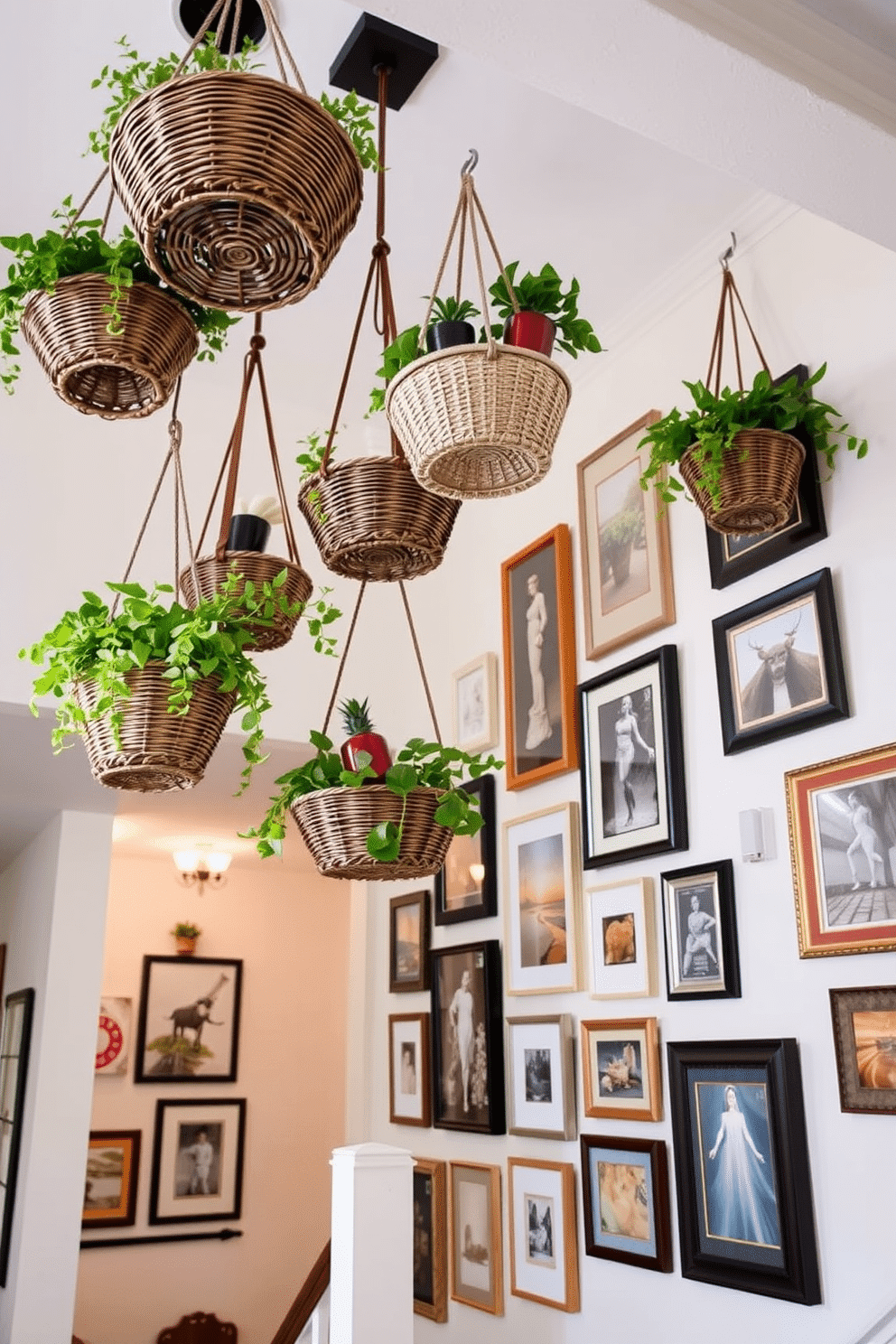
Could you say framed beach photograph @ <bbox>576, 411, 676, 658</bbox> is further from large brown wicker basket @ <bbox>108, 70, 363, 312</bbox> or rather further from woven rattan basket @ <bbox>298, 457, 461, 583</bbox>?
large brown wicker basket @ <bbox>108, 70, 363, 312</bbox>

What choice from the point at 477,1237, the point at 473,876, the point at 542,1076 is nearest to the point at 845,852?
the point at 542,1076

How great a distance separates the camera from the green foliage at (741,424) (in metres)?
2.29

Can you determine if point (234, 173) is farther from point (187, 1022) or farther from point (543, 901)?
point (187, 1022)

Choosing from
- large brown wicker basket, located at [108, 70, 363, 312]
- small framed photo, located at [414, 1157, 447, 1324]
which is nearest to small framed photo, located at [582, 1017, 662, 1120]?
small framed photo, located at [414, 1157, 447, 1324]

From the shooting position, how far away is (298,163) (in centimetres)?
127

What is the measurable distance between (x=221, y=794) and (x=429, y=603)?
108 cm

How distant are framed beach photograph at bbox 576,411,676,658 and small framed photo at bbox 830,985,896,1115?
96 centimetres

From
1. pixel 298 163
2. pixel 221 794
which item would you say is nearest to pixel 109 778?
pixel 298 163

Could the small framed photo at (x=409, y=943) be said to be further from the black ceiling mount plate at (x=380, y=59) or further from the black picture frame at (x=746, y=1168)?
the black ceiling mount plate at (x=380, y=59)

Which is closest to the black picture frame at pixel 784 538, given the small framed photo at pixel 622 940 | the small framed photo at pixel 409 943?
the small framed photo at pixel 622 940

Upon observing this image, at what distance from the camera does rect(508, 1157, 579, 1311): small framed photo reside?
274cm

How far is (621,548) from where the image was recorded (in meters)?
2.95

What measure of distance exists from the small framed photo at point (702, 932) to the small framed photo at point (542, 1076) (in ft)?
1.39

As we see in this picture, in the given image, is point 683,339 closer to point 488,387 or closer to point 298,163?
point 488,387
